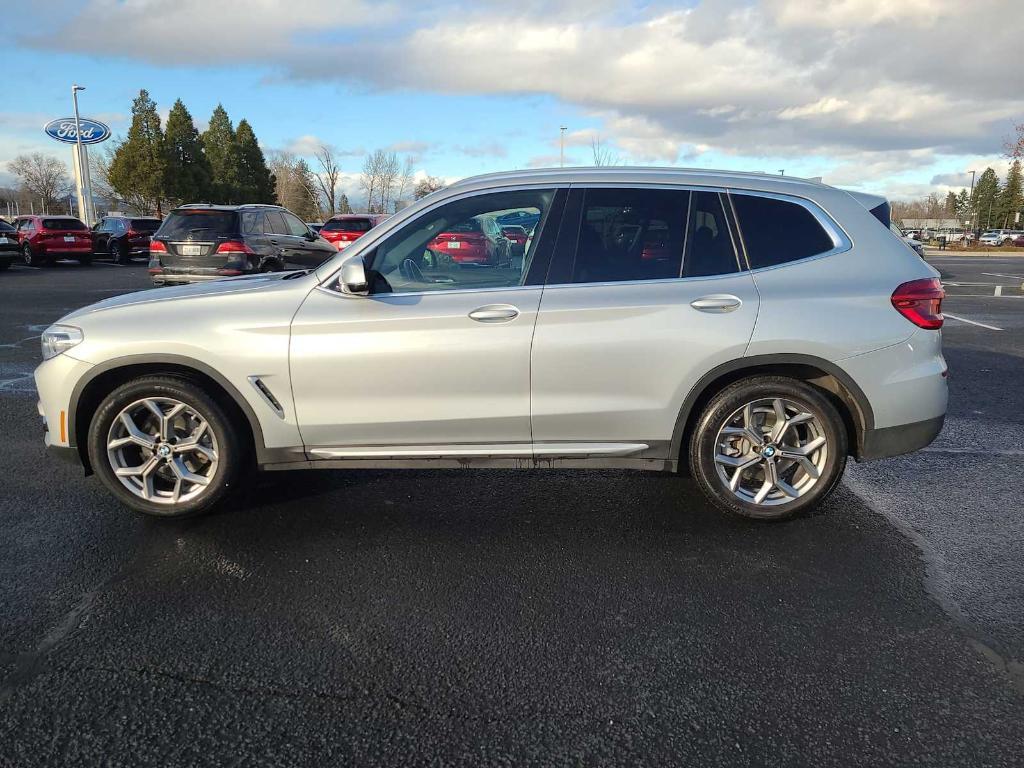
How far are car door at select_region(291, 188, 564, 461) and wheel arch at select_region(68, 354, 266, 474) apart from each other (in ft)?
1.08

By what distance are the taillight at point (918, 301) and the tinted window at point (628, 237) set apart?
3.68 ft

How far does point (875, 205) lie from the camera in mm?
4129

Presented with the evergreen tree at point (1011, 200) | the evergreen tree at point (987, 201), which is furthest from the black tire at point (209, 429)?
the evergreen tree at point (987, 201)

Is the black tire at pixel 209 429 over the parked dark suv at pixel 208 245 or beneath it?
beneath

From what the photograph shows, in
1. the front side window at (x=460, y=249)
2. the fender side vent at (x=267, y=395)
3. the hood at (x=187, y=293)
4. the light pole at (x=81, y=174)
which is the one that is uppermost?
the light pole at (x=81, y=174)

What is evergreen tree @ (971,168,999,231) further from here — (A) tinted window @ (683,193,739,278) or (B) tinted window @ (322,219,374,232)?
(A) tinted window @ (683,193,739,278)

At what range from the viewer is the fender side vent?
150 inches

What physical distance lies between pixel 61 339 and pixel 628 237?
3021mm

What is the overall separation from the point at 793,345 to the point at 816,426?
0.47m

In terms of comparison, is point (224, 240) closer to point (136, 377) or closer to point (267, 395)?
point (136, 377)

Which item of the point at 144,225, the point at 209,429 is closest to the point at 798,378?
the point at 209,429

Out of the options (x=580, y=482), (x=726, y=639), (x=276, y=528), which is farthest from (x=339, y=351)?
(x=726, y=639)

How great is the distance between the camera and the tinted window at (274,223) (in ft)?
43.4

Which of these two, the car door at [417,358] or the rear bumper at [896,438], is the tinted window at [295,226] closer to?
the car door at [417,358]
